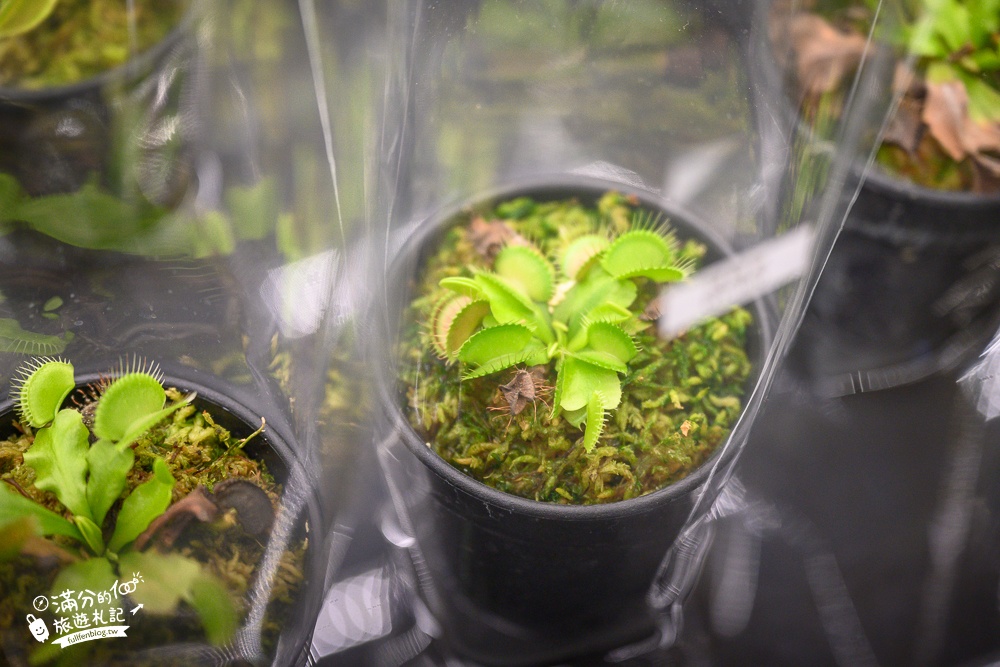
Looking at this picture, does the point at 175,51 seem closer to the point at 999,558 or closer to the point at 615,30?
the point at 615,30

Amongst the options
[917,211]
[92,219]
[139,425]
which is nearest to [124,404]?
[139,425]

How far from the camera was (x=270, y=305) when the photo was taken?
681mm

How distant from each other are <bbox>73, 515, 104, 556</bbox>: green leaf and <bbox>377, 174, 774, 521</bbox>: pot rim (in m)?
0.24

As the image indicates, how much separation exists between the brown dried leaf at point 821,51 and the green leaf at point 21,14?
0.86 metres

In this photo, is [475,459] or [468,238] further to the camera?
[468,238]

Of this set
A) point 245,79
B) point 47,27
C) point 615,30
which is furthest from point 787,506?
point 47,27

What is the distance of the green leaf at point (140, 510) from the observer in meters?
0.54

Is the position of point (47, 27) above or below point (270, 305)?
above

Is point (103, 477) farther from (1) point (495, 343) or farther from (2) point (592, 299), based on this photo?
(2) point (592, 299)

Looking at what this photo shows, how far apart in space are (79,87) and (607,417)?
72 cm

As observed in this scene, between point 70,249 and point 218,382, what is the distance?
0.23 meters

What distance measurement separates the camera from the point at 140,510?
54 centimetres

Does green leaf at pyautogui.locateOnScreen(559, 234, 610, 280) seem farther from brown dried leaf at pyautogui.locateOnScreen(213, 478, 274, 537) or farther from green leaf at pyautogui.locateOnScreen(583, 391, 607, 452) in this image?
brown dried leaf at pyautogui.locateOnScreen(213, 478, 274, 537)

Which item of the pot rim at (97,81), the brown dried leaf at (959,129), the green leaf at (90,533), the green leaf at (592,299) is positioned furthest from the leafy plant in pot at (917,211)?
the green leaf at (90,533)
